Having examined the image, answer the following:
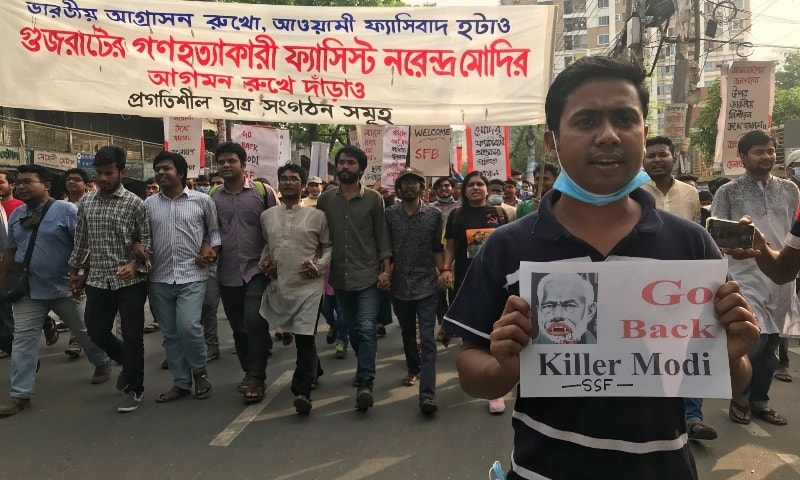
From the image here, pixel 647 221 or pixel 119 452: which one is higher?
pixel 647 221

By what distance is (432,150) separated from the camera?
10.3m

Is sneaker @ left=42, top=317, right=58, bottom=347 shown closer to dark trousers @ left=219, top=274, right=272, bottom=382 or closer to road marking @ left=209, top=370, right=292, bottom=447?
dark trousers @ left=219, top=274, right=272, bottom=382

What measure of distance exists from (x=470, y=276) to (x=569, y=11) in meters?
69.2

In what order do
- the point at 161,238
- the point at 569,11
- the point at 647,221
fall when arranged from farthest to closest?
the point at 569,11 < the point at 161,238 < the point at 647,221

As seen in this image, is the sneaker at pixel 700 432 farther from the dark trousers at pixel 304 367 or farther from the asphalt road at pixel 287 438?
the dark trousers at pixel 304 367

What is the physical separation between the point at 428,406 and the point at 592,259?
291 cm

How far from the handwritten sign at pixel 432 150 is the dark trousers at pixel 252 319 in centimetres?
612

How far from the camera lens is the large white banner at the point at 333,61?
3.95 m

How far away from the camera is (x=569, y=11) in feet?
206

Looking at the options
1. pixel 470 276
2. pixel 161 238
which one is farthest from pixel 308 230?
pixel 470 276

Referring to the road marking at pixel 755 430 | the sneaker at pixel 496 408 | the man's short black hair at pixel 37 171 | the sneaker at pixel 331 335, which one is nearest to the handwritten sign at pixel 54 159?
the man's short black hair at pixel 37 171

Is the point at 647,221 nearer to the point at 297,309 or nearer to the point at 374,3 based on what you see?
the point at 297,309

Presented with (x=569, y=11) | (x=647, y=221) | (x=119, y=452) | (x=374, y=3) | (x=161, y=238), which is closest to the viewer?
(x=647, y=221)

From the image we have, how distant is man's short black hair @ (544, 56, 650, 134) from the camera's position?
54.1 inches
